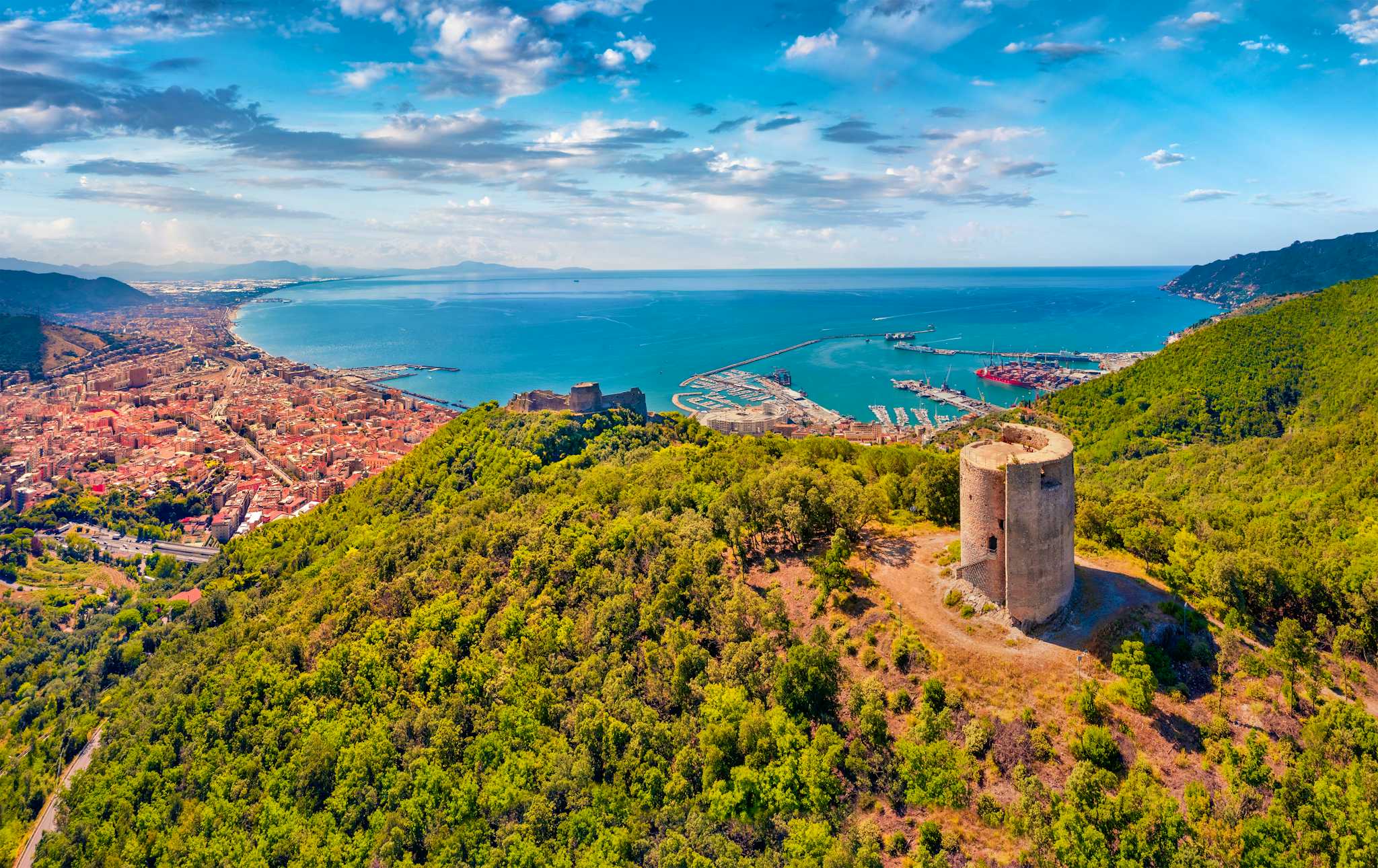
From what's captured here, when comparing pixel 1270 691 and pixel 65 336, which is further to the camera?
pixel 65 336

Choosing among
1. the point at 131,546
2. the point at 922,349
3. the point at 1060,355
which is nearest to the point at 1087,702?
the point at 131,546

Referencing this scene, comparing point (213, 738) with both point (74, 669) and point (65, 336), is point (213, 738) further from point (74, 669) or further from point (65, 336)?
point (65, 336)

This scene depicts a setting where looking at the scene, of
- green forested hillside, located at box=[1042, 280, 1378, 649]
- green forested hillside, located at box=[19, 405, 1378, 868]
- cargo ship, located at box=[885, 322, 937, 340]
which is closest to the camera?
green forested hillside, located at box=[19, 405, 1378, 868]

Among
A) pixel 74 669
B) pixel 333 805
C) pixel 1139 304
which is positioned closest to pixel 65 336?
pixel 74 669

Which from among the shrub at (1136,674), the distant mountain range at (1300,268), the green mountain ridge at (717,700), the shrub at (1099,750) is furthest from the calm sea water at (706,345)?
the shrub at (1099,750)

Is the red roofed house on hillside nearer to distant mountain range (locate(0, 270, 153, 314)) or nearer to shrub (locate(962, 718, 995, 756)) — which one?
shrub (locate(962, 718, 995, 756))

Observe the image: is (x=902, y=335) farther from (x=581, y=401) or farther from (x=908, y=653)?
(x=908, y=653)

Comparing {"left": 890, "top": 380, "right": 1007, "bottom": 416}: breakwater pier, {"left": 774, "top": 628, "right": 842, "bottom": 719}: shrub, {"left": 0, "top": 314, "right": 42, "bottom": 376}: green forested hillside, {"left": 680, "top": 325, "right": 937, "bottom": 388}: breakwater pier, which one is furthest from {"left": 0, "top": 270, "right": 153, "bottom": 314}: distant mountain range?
{"left": 774, "top": 628, "right": 842, "bottom": 719}: shrub
